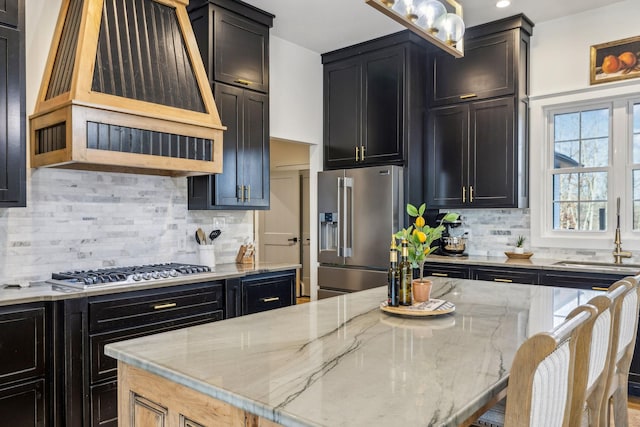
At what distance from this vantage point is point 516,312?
2.02m

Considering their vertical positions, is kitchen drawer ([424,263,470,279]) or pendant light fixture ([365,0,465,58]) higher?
pendant light fixture ([365,0,465,58])

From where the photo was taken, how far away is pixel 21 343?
2.43 m

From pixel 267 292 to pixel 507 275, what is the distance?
78.1 inches

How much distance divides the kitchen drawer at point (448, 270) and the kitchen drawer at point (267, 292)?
131 cm

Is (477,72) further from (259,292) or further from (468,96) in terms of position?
(259,292)

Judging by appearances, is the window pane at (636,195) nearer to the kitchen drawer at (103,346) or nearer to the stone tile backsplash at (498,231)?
the stone tile backsplash at (498,231)

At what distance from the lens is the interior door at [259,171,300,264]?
23.8 feet

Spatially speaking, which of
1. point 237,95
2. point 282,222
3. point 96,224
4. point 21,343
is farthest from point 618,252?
point 282,222

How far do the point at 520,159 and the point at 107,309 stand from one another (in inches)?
141

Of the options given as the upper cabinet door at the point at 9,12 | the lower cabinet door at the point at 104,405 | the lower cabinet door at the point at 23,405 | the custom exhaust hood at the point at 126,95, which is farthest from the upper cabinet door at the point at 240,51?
the lower cabinet door at the point at 23,405

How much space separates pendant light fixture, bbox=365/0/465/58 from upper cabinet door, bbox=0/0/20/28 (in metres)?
2.03

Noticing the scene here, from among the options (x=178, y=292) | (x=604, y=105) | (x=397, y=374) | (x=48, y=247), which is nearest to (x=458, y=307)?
(x=397, y=374)

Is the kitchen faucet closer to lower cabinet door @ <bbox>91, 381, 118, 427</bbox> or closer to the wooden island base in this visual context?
the wooden island base

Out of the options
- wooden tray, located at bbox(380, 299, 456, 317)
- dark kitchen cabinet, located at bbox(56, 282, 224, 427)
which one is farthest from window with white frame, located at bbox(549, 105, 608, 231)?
dark kitchen cabinet, located at bbox(56, 282, 224, 427)
